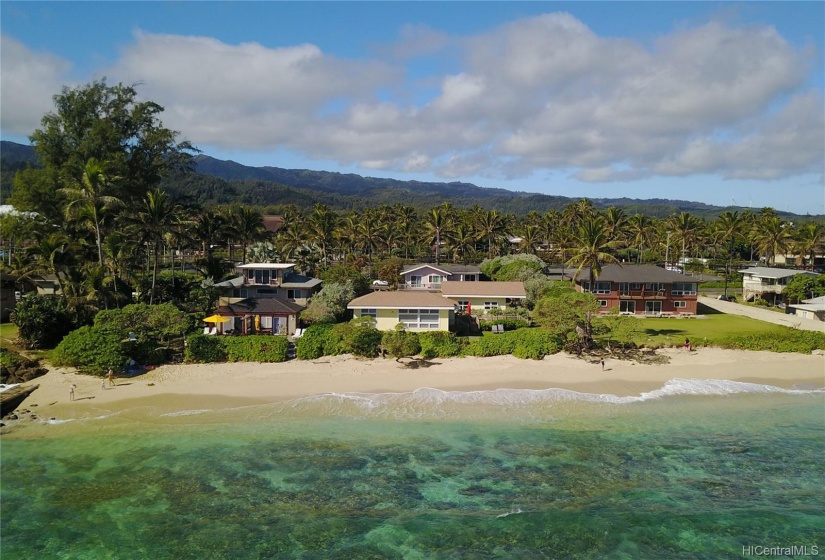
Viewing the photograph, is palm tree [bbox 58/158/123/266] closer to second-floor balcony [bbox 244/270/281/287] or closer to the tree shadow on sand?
second-floor balcony [bbox 244/270/281/287]

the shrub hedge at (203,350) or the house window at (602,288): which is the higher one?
the house window at (602,288)

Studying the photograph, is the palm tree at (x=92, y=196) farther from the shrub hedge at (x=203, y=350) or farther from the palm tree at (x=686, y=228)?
the palm tree at (x=686, y=228)

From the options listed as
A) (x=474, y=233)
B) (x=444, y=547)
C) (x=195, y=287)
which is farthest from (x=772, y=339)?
(x=474, y=233)

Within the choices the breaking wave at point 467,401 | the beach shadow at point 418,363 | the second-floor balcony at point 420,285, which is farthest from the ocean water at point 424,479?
the second-floor balcony at point 420,285

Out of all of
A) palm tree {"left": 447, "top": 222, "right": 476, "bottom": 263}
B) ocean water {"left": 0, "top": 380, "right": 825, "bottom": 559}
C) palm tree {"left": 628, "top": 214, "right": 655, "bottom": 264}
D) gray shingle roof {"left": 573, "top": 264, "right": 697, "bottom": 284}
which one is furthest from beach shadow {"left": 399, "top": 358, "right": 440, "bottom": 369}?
palm tree {"left": 628, "top": 214, "right": 655, "bottom": 264}

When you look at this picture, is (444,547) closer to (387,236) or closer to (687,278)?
(687,278)
